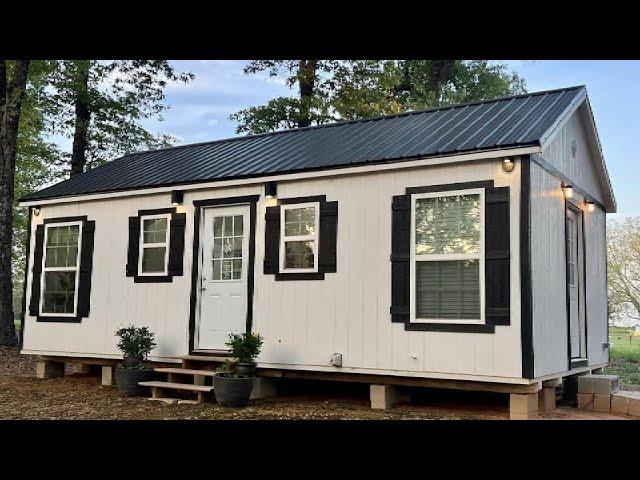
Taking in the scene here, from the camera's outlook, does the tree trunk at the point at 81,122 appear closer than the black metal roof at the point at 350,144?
No

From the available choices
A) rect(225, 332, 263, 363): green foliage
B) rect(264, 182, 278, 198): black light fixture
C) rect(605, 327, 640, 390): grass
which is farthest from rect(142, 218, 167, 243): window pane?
rect(605, 327, 640, 390): grass

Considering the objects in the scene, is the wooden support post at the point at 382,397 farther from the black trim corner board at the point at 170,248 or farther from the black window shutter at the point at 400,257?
the black trim corner board at the point at 170,248

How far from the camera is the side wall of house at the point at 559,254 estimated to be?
7176 mm

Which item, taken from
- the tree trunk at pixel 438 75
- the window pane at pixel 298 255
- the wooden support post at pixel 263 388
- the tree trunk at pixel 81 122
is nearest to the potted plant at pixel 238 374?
the wooden support post at pixel 263 388

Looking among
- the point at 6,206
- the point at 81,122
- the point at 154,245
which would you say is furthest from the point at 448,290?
the point at 81,122

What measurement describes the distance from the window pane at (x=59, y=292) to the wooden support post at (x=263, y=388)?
3561 mm

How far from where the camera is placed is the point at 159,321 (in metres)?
9.59

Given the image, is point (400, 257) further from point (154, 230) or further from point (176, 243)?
point (154, 230)

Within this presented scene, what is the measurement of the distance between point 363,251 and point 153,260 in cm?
346

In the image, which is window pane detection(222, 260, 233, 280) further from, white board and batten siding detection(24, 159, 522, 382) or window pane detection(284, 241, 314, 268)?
window pane detection(284, 241, 314, 268)

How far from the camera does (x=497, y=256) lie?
23.1 ft
